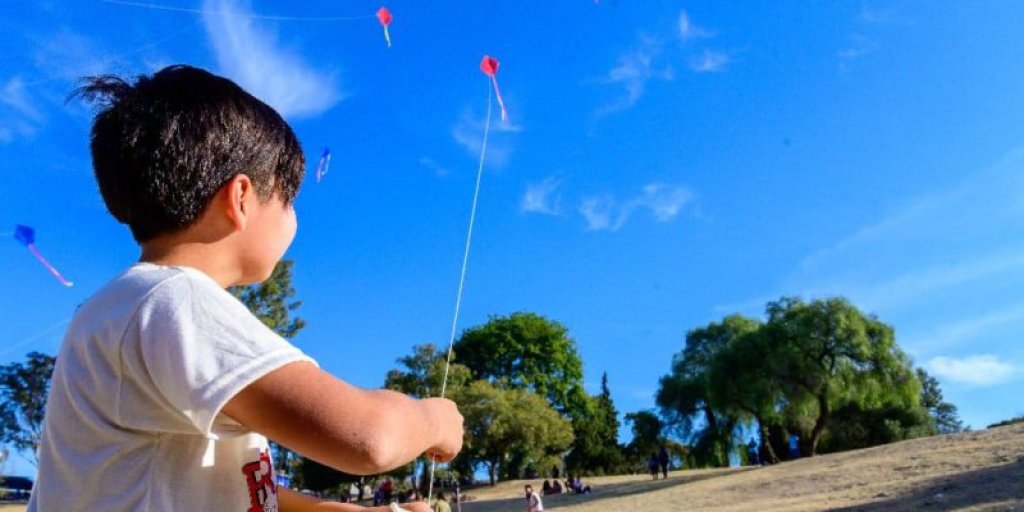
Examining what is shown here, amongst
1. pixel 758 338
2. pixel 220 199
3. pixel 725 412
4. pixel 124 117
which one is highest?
pixel 758 338

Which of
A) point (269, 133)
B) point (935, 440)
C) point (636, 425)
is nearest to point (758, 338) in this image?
point (935, 440)

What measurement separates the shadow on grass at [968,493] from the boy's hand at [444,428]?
13.6m

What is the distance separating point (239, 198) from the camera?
52.2 inches

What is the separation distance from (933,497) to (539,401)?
32.1 m

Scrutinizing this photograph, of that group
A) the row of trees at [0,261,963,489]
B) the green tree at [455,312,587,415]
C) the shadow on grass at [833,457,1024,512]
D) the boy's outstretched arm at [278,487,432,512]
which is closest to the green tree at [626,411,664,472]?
the row of trees at [0,261,963,489]

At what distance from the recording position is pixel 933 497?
14.7 m

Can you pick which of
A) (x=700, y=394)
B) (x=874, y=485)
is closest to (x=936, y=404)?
(x=700, y=394)

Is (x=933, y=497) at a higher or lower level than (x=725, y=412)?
lower

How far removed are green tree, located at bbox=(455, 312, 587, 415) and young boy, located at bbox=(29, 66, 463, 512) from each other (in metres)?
57.4

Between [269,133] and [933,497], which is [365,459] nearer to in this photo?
[269,133]

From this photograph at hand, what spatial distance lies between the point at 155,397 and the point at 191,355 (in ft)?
0.36

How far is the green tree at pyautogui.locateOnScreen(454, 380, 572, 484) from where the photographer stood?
4225cm

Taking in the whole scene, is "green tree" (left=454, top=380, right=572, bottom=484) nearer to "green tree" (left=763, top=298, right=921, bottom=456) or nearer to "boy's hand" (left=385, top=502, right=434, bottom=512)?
"green tree" (left=763, top=298, right=921, bottom=456)

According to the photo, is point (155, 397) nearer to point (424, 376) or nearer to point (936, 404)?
point (424, 376)
